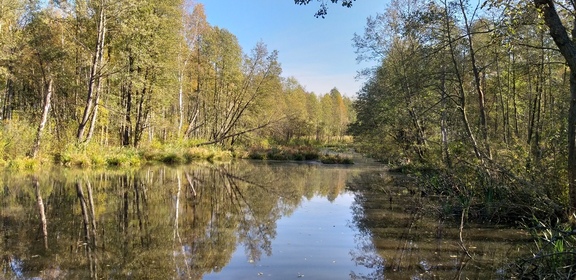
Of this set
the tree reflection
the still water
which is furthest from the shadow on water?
the tree reflection

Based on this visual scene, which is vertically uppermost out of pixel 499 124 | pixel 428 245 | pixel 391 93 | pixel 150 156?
pixel 391 93

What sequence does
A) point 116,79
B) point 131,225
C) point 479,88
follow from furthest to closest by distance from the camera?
point 116,79 → point 479,88 → point 131,225

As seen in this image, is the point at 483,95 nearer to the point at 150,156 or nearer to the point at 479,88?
the point at 479,88

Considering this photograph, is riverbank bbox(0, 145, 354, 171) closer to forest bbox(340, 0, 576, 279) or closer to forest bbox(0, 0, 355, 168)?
forest bbox(0, 0, 355, 168)

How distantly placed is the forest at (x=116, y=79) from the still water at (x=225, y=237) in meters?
7.53

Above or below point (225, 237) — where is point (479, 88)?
above

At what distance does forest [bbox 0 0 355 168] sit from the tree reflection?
579 centimetres

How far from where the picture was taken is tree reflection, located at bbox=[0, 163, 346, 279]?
5.44 metres

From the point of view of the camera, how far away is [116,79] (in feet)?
74.7

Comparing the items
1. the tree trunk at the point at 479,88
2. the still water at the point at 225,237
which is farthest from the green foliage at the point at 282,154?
the tree trunk at the point at 479,88

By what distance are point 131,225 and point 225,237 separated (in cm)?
205

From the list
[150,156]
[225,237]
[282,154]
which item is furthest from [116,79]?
[225,237]

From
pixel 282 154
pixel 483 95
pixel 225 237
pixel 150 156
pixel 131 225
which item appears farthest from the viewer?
pixel 282 154

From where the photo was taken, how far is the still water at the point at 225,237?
5504 millimetres
